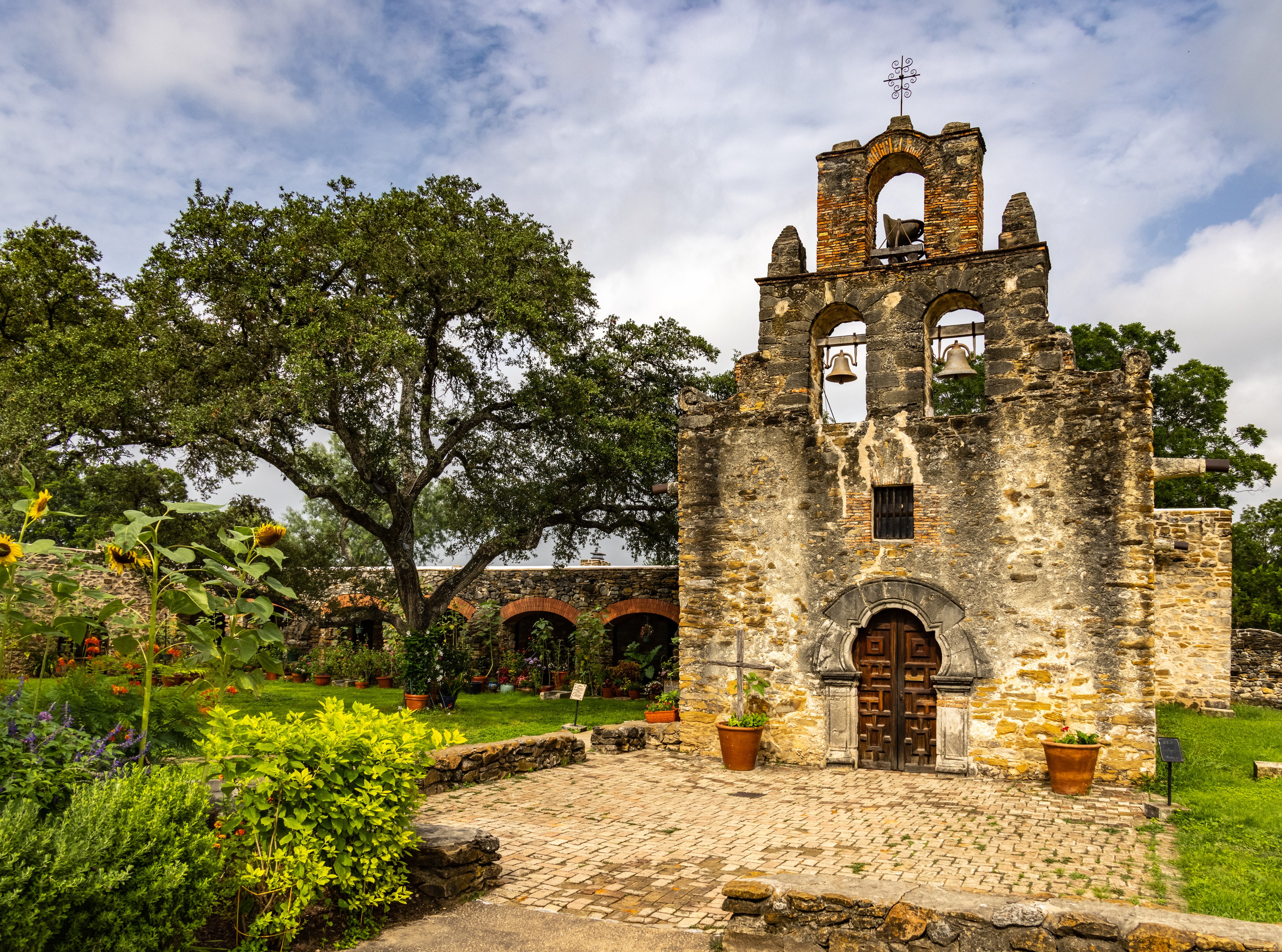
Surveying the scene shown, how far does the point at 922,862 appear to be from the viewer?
243 inches

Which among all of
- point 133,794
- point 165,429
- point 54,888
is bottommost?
point 54,888

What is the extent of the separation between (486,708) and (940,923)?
478 inches

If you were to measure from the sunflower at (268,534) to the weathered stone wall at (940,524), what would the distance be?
6.68m

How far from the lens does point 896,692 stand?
33.0ft

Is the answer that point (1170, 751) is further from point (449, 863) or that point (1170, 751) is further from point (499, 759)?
point (499, 759)

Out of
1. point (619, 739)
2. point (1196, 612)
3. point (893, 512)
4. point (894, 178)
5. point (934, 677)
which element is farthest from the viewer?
point (1196, 612)

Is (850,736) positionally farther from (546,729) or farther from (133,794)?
(133,794)

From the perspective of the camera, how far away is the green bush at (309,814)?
4297 mm

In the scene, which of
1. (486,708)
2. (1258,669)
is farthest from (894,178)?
(1258,669)

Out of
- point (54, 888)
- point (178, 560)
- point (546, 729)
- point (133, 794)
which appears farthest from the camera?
point (546, 729)

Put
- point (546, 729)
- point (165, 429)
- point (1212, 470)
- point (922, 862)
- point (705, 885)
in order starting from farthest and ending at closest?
point (165, 429) < point (546, 729) < point (1212, 470) < point (922, 862) < point (705, 885)

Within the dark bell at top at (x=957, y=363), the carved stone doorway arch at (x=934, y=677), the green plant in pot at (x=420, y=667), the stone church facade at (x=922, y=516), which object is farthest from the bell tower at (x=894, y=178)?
the green plant in pot at (x=420, y=667)

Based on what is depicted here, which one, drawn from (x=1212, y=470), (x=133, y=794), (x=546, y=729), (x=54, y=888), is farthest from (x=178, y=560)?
(x=1212, y=470)

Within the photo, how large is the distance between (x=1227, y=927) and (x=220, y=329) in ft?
45.9
